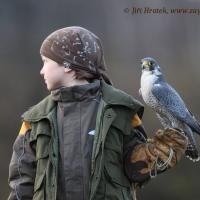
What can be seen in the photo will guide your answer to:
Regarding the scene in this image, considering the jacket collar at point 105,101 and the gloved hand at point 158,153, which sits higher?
the jacket collar at point 105,101

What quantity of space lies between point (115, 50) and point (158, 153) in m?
1.03

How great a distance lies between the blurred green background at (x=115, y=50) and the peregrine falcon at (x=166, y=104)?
1.60ft

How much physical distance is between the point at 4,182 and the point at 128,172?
1.12 m

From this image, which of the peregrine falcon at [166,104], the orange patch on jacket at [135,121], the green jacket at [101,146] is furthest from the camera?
the peregrine falcon at [166,104]

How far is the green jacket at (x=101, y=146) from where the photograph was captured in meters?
1.45

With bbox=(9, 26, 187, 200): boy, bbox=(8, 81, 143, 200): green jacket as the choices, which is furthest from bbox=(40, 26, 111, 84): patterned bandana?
bbox=(8, 81, 143, 200): green jacket

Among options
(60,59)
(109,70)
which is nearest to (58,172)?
(60,59)

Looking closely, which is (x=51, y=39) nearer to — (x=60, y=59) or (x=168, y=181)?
(x=60, y=59)

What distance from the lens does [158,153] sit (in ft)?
5.02

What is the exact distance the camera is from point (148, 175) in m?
1.54

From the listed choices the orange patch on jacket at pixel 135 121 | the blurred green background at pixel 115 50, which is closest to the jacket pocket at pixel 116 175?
the orange patch on jacket at pixel 135 121

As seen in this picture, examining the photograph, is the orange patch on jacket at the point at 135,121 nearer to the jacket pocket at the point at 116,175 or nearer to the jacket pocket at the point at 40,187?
the jacket pocket at the point at 116,175

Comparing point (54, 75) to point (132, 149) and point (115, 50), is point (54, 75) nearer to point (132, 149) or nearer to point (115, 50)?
point (132, 149)

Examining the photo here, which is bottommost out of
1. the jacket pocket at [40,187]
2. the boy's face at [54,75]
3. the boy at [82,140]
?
the jacket pocket at [40,187]
